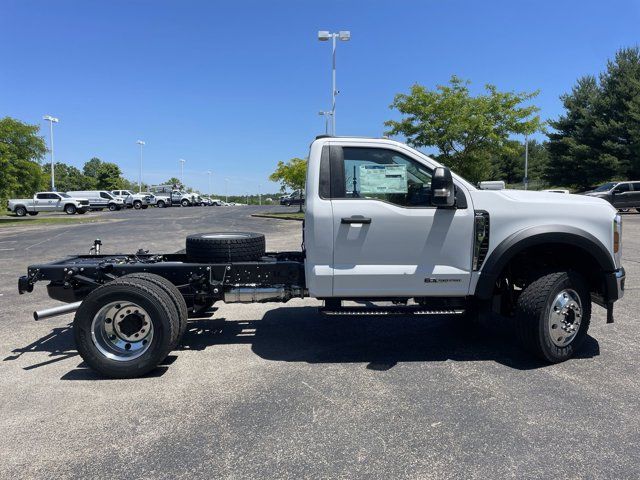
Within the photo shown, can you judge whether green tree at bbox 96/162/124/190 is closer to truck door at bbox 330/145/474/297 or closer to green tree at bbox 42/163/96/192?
green tree at bbox 42/163/96/192

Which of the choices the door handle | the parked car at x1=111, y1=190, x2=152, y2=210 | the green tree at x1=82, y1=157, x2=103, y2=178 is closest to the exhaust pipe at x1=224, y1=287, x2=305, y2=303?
the door handle

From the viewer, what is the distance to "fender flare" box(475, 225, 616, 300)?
177 inches

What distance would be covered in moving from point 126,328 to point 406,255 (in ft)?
9.01

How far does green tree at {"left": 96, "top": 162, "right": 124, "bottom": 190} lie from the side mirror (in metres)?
83.9

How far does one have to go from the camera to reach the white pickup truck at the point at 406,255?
4.42 metres

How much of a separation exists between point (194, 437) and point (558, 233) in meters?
3.63

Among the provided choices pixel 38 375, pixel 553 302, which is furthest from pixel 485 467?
pixel 38 375

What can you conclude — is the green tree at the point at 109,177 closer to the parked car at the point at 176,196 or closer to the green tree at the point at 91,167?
the parked car at the point at 176,196

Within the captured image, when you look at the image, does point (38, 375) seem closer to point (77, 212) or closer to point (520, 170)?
point (77, 212)

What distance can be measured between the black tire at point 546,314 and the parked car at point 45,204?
38.9m

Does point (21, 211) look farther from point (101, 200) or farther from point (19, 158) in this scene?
point (101, 200)

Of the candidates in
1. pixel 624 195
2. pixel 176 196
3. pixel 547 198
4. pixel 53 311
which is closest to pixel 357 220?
pixel 547 198

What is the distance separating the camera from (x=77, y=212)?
3972 cm

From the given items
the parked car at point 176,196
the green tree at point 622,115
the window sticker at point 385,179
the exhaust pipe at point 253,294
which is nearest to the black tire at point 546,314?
the window sticker at point 385,179
